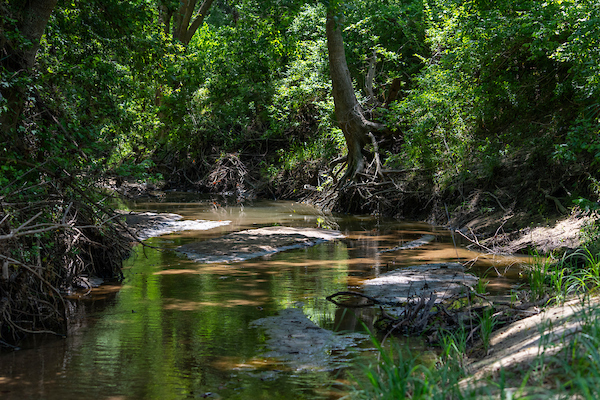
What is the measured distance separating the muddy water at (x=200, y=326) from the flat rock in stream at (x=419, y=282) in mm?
296

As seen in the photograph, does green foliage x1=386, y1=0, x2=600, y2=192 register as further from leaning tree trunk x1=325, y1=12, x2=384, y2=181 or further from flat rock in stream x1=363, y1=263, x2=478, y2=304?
flat rock in stream x1=363, y1=263, x2=478, y2=304

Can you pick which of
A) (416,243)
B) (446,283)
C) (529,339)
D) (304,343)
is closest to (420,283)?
(446,283)

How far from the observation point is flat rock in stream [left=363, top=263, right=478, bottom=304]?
619cm

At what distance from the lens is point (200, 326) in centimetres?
544

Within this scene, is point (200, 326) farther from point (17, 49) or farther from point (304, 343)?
point (17, 49)

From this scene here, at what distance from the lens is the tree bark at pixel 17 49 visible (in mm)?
5715

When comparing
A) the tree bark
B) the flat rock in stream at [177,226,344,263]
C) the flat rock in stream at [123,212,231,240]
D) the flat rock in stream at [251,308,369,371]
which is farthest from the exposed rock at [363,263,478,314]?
the flat rock in stream at [123,212,231,240]

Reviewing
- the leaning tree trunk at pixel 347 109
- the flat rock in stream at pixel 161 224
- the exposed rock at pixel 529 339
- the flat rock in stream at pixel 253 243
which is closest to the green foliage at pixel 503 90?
the leaning tree trunk at pixel 347 109

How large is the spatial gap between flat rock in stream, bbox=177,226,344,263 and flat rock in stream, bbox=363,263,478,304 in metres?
2.86

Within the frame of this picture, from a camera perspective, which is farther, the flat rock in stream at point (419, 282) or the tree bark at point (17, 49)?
the flat rock in stream at point (419, 282)

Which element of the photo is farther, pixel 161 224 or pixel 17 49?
pixel 161 224

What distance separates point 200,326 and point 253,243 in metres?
4.62

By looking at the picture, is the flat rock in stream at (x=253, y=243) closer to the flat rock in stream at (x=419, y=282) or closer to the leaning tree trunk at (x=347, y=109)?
the flat rock in stream at (x=419, y=282)

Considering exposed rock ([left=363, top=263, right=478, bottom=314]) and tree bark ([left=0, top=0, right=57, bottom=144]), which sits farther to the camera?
exposed rock ([left=363, top=263, right=478, bottom=314])
